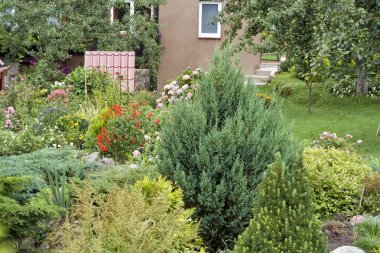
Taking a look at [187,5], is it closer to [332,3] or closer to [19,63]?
[19,63]

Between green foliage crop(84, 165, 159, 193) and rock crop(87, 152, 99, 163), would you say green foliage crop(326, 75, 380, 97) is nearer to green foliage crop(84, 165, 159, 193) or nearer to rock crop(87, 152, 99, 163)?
rock crop(87, 152, 99, 163)

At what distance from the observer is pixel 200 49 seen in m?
21.0

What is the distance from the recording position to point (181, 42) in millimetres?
20891

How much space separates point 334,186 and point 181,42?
554 inches

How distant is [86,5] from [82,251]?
15.3m

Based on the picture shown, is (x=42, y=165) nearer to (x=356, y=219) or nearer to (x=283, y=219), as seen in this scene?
(x=356, y=219)

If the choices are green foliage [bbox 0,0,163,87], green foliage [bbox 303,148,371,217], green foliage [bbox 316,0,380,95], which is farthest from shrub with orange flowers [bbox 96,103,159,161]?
green foliage [bbox 0,0,163,87]

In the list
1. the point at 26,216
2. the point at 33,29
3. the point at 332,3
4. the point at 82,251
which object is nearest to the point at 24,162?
the point at 26,216

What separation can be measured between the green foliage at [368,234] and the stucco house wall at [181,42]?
1444cm

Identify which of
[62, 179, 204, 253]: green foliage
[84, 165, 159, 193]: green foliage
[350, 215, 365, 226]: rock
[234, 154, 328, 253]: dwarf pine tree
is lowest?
[350, 215, 365, 226]: rock

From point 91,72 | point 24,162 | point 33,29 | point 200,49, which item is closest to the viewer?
point 24,162

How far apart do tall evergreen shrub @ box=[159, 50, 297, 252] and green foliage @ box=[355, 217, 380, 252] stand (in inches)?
37.3

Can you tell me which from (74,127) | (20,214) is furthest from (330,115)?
(20,214)

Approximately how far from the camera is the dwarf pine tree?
4.11m
